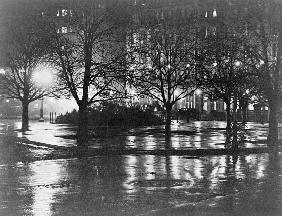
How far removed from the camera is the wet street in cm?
956

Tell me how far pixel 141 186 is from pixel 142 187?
17 cm

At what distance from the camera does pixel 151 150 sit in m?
22.2

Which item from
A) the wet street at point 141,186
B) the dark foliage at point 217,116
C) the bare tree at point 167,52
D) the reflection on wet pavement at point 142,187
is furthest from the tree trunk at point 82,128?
the dark foliage at point 217,116

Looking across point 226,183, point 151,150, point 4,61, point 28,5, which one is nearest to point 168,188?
point 226,183

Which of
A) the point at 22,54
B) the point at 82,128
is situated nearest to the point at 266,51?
the point at 82,128

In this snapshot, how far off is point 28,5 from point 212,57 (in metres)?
14.6

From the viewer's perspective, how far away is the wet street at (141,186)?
956 cm

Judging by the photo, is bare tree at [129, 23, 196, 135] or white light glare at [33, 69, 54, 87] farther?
white light glare at [33, 69, 54, 87]

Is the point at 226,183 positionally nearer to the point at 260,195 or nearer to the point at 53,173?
the point at 260,195

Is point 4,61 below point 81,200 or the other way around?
the other way around

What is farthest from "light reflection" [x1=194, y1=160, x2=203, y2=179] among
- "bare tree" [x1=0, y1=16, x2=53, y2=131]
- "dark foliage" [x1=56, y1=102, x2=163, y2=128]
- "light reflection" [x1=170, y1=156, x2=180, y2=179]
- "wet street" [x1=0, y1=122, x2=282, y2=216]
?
"dark foliage" [x1=56, y1=102, x2=163, y2=128]

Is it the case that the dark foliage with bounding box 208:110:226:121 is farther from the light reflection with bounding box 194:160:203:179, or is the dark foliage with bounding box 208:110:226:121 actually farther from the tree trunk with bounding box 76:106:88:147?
the light reflection with bounding box 194:160:203:179

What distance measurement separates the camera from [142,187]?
12258mm

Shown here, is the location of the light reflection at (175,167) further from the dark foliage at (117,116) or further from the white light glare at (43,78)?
the dark foliage at (117,116)
